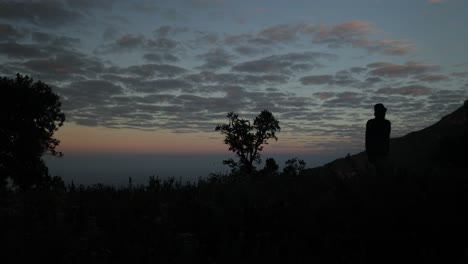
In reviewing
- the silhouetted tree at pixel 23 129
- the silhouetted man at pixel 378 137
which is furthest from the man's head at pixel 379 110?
the silhouetted tree at pixel 23 129

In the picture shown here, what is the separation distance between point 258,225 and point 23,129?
2653 cm

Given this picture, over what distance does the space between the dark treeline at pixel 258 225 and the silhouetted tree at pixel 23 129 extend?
21.2 meters

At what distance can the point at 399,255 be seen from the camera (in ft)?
16.8

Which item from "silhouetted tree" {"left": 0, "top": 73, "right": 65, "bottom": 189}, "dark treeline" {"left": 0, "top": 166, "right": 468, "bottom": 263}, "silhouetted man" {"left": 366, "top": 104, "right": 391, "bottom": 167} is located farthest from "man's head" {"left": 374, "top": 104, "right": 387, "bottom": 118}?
"silhouetted tree" {"left": 0, "top": 73, "right": 65, "bottom": 189}

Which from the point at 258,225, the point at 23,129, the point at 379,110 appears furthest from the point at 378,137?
the point at 23,129

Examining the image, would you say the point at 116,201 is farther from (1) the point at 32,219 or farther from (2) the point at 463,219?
(2) the point at 463,219

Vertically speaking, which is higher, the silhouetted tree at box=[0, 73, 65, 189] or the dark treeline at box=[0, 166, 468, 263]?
the silhouetted tree at box=[0, 73, 65, 189]

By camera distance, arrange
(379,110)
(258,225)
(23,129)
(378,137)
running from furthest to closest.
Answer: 1. (23,129)
2. (379,110)
3. (378,137)
4. (258,225)

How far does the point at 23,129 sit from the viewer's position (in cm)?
2786

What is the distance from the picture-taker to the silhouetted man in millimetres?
12391

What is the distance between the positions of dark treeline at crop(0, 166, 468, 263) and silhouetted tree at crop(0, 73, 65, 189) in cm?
2121

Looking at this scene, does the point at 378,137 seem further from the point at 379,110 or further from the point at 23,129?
the point at 23,129

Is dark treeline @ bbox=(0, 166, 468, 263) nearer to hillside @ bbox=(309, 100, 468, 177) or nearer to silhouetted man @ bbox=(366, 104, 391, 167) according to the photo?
silhouetted man @ bbox=(366, 104, 391, 167)

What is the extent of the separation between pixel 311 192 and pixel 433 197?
253 cm
